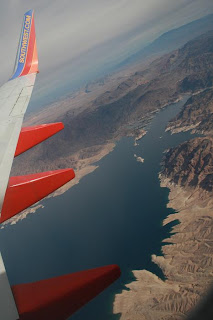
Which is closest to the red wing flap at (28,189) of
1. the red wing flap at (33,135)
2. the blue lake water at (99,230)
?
the red wing flap at (33,135)

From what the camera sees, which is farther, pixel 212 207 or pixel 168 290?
pixel 212 207

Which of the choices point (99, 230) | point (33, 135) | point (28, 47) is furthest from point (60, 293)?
point (99, 230)

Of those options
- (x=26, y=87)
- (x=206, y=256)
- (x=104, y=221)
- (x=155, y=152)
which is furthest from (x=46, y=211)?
(x=26, y=87)

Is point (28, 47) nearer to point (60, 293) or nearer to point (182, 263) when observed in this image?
point (60, 293)

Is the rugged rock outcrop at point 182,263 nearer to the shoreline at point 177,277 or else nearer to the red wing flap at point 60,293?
the shoreline at point 177,277

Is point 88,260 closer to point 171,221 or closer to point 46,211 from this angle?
point 171,221

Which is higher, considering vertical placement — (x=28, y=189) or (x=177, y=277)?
(x=28, y=189)
